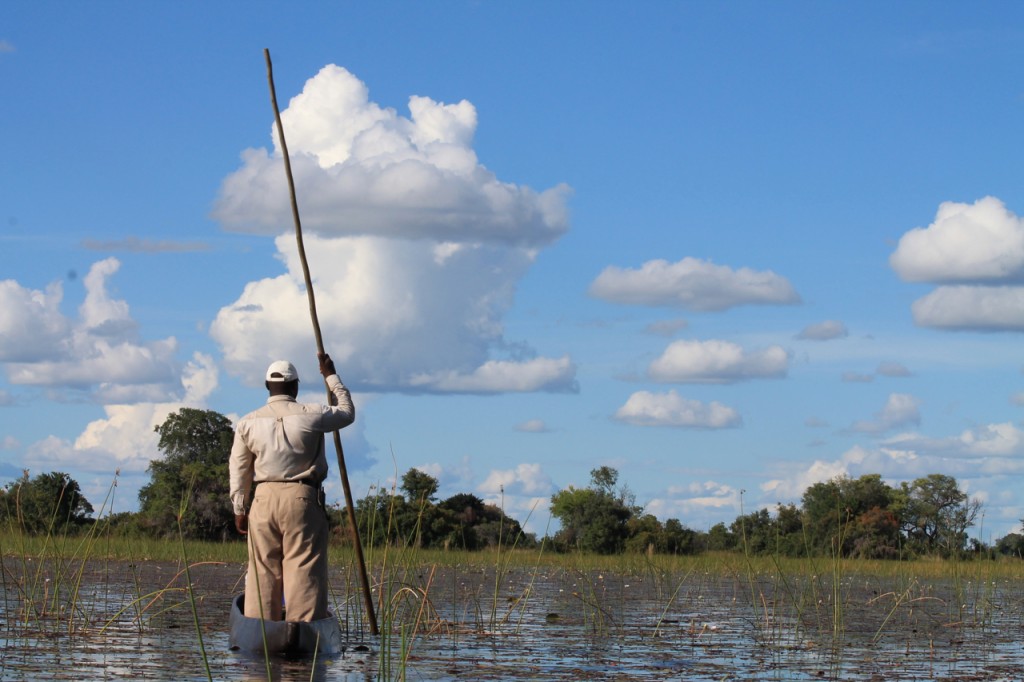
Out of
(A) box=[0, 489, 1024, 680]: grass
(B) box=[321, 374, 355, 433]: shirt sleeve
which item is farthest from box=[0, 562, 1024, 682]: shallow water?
(B) box=[321, 374, 355, 433]: shirt sleeve

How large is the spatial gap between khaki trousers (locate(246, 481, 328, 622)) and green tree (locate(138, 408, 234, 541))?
19021 millimetres

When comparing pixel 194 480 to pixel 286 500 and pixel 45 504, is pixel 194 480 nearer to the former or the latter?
pixel 45 504

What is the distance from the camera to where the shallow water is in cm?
888

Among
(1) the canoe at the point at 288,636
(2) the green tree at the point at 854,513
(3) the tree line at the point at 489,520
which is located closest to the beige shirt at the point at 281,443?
(1) the canoe at the point at 288,636

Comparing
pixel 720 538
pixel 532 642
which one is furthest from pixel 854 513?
pixel 532 642

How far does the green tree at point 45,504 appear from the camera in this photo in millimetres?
11500

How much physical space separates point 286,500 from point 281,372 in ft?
3.30

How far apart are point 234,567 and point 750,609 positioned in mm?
11273

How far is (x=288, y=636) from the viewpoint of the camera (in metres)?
9.67

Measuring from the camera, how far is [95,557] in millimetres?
25672

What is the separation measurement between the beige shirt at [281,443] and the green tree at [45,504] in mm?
1305

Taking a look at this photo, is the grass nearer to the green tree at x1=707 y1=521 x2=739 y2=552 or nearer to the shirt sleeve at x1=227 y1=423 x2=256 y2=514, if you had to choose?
the shirt sleeve at x1=227 y1=423 x2=256 y2=514

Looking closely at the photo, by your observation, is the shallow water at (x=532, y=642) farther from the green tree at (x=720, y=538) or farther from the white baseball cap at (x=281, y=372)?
the green tree at (x=720, y=538)

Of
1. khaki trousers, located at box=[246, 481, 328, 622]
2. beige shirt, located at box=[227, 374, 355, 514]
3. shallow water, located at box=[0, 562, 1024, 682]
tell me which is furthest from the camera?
beige shirt, located at box=[227, 374, 355, 514]
